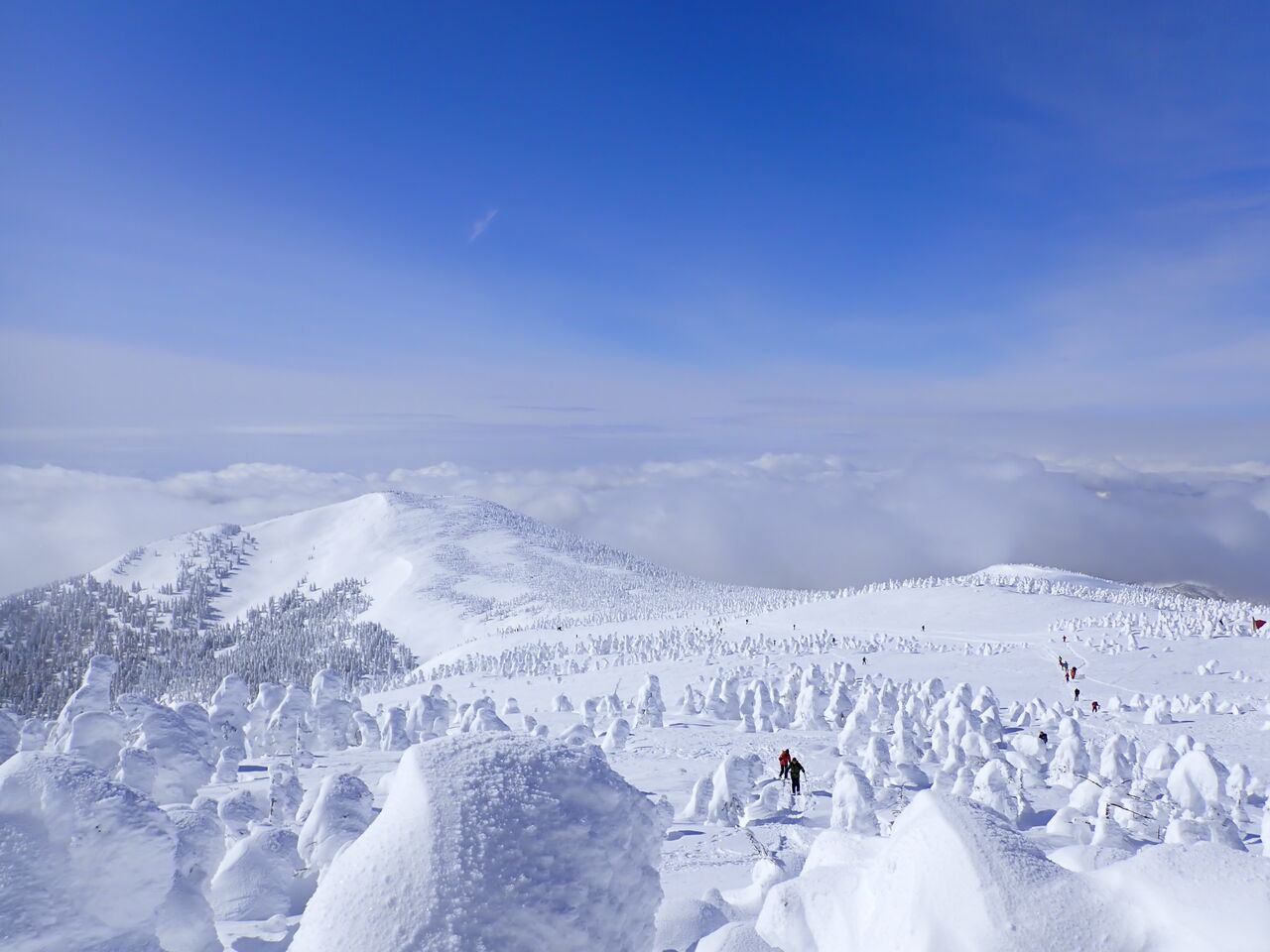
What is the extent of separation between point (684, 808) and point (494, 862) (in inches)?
593

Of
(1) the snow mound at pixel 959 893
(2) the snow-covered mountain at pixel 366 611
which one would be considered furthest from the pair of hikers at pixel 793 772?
(2) the snow-covered mountain at pixel 366 611

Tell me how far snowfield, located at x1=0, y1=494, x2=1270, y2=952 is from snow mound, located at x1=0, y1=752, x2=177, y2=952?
0.06 ft

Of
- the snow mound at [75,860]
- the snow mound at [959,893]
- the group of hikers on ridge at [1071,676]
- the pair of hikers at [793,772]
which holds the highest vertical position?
the snow mound at [959,893]

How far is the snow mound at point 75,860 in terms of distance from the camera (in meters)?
6.04

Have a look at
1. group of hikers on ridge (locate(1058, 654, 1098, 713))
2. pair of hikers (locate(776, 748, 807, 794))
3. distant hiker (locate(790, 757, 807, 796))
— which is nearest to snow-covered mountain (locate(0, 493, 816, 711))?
group of hikers on ridge (locate(1058, 654, 1098, 713))

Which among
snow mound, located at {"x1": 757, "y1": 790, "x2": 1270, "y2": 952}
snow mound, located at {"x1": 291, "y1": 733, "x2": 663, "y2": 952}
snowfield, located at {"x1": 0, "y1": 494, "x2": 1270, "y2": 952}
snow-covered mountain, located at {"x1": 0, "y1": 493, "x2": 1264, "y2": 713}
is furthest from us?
snow-covered mountain, located at {"x1": 0, "y1": 493, "x2": 1264, "y2": 713}

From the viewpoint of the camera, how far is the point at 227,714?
25.4 meters

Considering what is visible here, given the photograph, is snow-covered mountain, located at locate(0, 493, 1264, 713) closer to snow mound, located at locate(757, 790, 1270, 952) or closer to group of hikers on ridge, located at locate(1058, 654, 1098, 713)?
group of hikers on ridge, located at locate(1058, 654, 1098, 713)

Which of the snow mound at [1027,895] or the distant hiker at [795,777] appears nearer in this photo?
the snow mound at [1027,895]

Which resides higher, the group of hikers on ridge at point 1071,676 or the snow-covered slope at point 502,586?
the group of hikers on ridge at point 1071,676

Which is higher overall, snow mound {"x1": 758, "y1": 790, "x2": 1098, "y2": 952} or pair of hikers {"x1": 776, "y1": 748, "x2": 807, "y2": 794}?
snow mound {"x1": 758, "y1": 790, "x2": 1098, "y2": 952}

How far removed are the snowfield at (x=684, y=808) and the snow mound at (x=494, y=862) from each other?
0.7 inches

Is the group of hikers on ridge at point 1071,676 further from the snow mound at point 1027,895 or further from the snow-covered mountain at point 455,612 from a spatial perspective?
the snow mound at point 1027,895

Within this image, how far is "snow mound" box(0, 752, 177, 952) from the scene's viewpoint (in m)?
6.04
